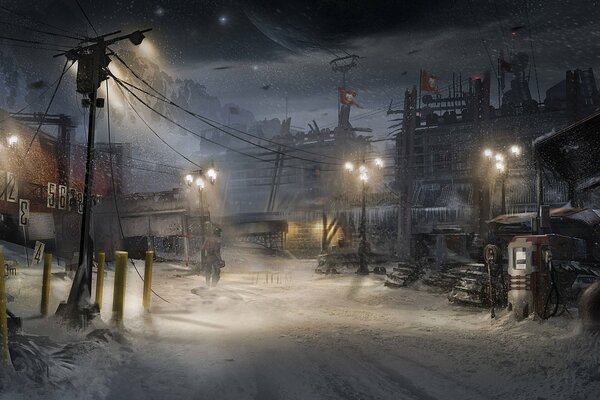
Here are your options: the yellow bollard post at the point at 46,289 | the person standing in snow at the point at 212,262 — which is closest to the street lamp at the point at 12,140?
the person standing in snow at the point at 212,262

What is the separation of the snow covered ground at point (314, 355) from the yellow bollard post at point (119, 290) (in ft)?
1.31

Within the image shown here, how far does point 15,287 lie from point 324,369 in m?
9.40

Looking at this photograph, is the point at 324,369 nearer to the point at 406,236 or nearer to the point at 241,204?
the point at 406,236

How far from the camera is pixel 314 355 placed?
7.36 m

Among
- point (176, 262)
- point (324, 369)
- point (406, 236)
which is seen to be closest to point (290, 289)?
point (324, 369)

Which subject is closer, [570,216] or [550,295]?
[550,295]

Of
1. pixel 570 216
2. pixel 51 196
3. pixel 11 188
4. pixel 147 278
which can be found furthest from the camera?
pixel 51 196

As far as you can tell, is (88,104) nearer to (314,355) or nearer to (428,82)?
(314,355)

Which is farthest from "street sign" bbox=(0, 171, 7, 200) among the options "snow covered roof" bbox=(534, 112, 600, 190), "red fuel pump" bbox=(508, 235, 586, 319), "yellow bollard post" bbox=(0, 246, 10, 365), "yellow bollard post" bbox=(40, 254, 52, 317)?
"snow covered roof" bbox=(534, 112, 600, 190)

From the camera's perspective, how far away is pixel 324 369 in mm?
6539

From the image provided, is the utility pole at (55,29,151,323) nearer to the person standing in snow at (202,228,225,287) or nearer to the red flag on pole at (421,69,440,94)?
the person standing in snow at (202,228,225,287)

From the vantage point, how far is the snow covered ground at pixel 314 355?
18.0ft

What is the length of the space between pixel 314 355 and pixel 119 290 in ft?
14.7

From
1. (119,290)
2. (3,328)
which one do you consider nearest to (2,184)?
(119,290)
